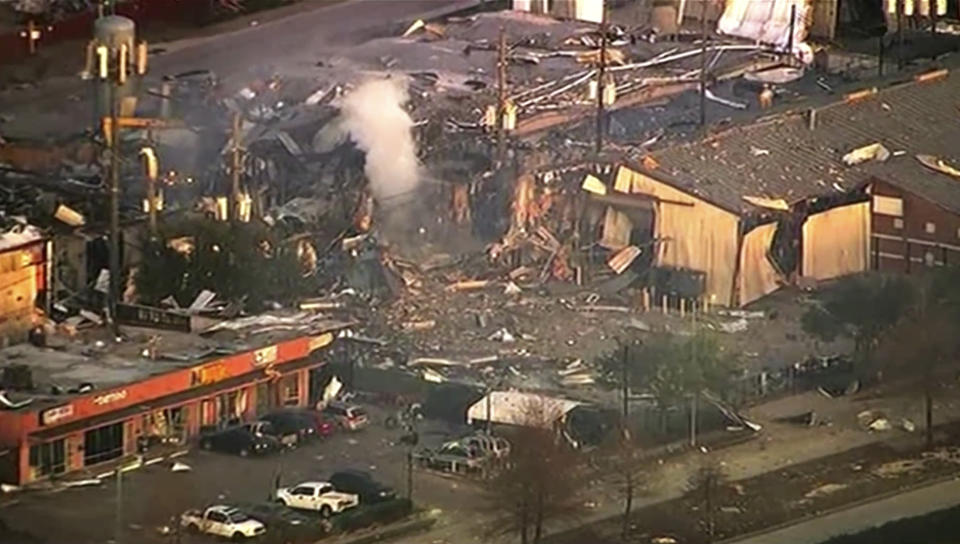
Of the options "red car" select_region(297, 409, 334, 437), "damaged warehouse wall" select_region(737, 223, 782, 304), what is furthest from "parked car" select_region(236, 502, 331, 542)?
"damaged warehouse wall" select_region(737, 223, 782, 304)

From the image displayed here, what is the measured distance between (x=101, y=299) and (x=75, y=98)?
4.47m

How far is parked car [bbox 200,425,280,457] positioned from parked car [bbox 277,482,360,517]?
0.78 m

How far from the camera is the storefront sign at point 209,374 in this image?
681 inches

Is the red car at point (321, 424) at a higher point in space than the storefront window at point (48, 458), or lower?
lower

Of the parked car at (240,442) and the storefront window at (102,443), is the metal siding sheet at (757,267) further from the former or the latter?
the storefront window at (102,443)

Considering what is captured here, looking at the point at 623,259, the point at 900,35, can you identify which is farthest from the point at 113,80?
the point at 900,35

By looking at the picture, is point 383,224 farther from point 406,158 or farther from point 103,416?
point 103,416

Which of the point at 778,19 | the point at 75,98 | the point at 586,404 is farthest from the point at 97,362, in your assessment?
the point at 778,19

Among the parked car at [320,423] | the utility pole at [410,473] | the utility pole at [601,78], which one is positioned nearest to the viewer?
the utility pole at [410,473]

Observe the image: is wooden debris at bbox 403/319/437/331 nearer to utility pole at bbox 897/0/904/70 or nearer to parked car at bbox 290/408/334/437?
parked car at bbox 290/408/334/437

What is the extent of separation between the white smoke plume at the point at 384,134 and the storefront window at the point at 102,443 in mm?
4038

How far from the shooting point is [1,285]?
18.1 m

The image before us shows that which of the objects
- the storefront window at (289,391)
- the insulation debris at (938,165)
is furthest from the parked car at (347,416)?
the insulation debris at (938,165)

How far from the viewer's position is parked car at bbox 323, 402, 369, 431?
57.6ft
